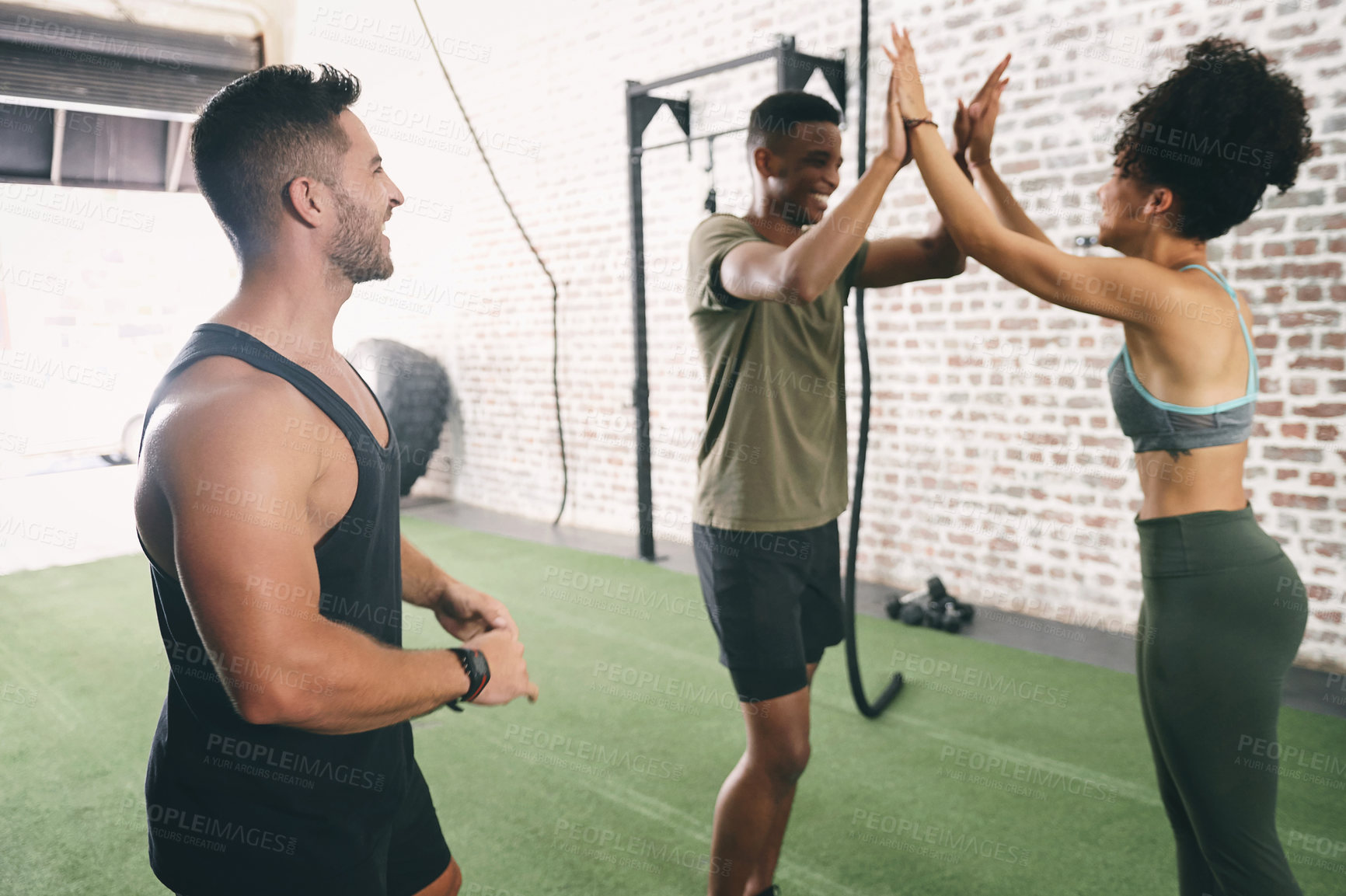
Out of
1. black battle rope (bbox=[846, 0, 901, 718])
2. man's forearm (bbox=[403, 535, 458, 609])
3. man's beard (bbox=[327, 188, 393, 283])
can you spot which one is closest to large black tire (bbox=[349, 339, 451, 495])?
black battle rope (bbox=[846, 0, 901, 718])

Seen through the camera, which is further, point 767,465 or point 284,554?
point 767,465

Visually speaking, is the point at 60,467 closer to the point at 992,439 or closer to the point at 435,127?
the point at 435,127

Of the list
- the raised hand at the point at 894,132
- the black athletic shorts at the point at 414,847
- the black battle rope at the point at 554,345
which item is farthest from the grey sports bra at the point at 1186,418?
the black battle rope at the point at 554,345

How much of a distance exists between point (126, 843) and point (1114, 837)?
2.51 meters

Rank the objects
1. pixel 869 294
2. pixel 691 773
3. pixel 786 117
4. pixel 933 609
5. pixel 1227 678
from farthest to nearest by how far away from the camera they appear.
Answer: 1. pixel 869 294
2. pixel 933 609
3. pixel 691 773
4. pixel 786 117
5. pixel 1227 678

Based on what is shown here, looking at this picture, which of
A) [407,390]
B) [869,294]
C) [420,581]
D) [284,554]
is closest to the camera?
[284,554]

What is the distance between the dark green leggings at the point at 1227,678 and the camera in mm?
1241

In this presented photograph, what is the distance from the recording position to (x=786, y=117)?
1782 millimetres

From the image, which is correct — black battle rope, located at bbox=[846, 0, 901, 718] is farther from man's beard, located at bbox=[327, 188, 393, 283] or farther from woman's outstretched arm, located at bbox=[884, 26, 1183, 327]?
man's beard, located at bbox=[327, 188, 393, 283]

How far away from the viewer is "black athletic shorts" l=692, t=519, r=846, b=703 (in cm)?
168

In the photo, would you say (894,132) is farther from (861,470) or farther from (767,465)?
(861,470)

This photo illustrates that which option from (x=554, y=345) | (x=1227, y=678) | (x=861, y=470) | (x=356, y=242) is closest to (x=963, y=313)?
(x=861, y=470)

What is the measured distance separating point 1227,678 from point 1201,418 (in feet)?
1.21

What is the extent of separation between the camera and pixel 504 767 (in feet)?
8.84
